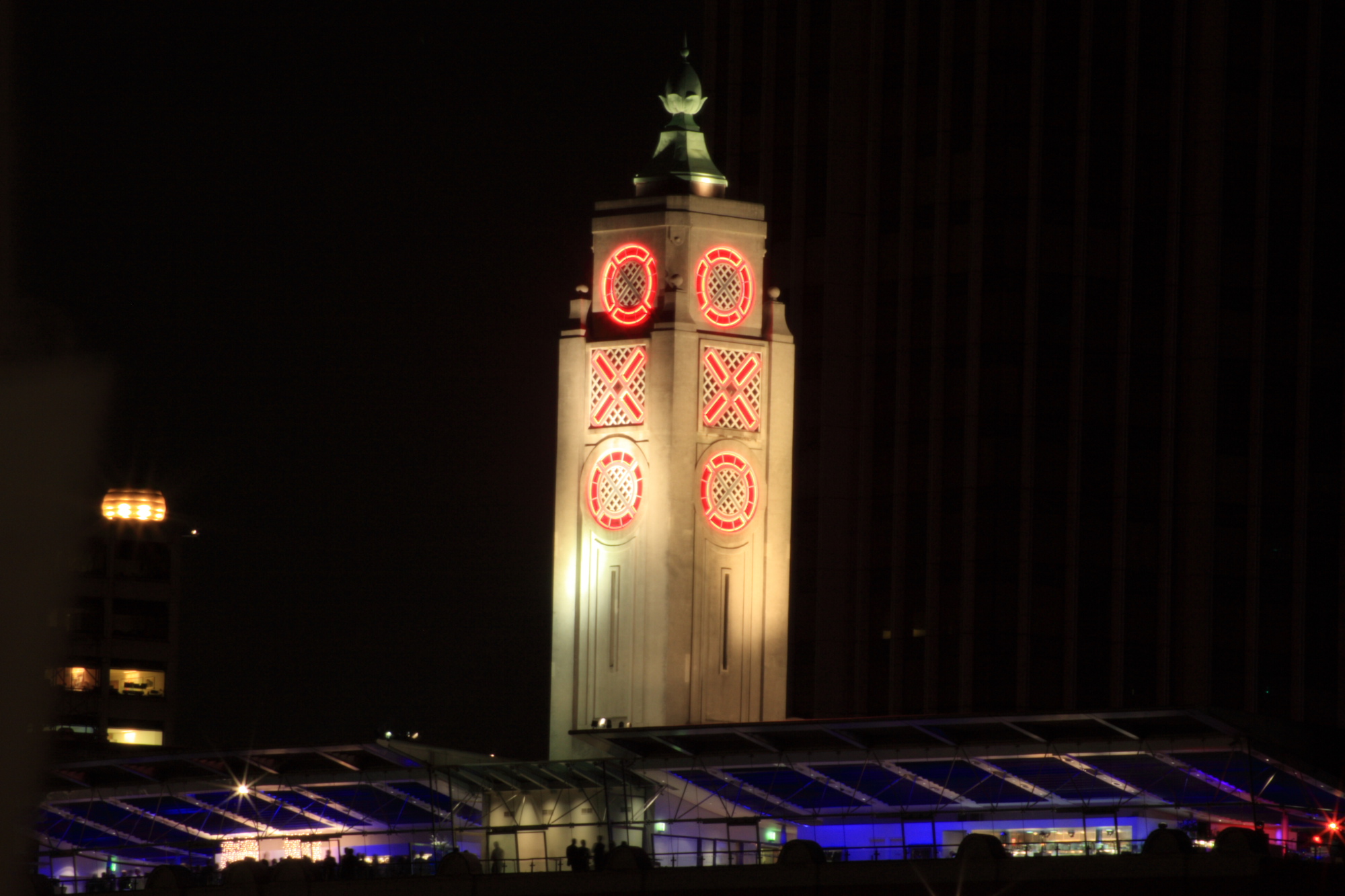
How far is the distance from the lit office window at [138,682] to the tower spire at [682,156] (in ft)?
418

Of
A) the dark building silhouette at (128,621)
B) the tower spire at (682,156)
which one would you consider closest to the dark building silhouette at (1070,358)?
the tower spire at (682,156)

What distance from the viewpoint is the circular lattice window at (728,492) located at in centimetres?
6700

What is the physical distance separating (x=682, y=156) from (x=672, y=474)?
8.84 meters

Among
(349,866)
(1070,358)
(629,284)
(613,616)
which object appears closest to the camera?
(349,866)

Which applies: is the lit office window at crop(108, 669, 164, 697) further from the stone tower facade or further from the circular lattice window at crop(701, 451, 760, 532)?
the circular lattice window at crop(701, 451, 760, 532)

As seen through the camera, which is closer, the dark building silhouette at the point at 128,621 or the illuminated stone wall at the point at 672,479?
the illuminated stone wall at the point at 672,479

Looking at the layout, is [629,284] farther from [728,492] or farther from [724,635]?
[724,635]

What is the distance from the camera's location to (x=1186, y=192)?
11994 centimetres

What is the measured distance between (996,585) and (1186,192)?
64.4ft

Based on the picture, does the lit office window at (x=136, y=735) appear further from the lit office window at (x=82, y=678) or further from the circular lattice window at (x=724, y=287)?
the circular lattice window at (x=724, y=287)

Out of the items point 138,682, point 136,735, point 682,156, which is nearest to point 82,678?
point 138,682

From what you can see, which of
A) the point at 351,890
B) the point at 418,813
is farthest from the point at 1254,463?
the point at 351,890

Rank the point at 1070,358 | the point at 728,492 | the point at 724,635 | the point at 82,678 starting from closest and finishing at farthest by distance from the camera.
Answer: the point at 724,635 → the point at 728,492 → the point at 1070,358 → the point at 82,678

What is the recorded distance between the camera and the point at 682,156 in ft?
229
